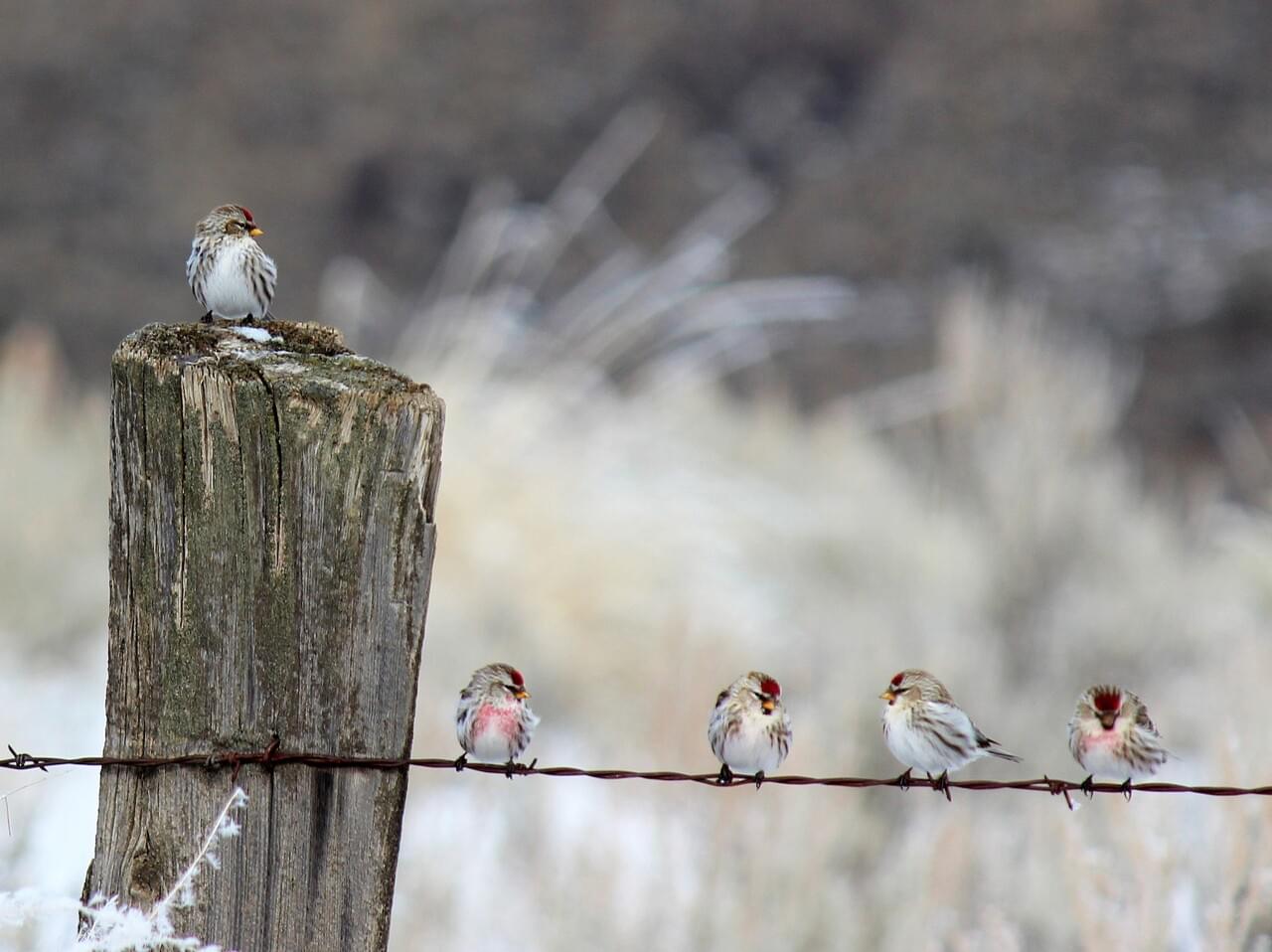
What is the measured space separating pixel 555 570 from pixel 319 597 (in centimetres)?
489

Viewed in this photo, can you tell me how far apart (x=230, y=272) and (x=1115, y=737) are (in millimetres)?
1703

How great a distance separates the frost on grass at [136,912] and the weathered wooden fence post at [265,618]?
0.02m

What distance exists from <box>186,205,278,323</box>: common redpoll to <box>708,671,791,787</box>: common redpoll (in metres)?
1.06

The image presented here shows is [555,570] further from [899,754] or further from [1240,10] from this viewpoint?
[1240,10]

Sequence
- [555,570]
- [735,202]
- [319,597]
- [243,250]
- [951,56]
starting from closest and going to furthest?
[319,597], [243,250], [555,570], [735,202], [951,56]

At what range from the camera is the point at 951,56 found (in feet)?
58.2

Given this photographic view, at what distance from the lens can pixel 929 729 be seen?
2707 mm

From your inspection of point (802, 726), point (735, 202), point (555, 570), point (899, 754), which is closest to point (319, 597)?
point (899, 754)

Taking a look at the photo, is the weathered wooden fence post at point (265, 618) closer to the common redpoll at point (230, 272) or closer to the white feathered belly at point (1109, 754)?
the common redpoll at point (230, 272)

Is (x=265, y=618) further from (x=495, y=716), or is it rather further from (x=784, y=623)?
(x=784, y=623)

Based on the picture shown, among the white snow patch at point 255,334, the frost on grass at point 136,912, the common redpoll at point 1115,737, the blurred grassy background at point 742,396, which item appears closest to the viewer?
the frost on grass at point 136,912

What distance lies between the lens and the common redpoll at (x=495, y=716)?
262 centimetres

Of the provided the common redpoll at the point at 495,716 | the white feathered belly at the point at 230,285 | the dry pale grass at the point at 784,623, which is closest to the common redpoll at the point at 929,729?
the common redpoll at the point at 495,716

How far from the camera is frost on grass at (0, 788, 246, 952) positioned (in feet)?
6.44
